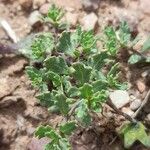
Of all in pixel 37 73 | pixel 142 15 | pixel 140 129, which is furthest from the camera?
pixel 142 15

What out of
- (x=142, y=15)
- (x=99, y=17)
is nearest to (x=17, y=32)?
(x=99, y=17)

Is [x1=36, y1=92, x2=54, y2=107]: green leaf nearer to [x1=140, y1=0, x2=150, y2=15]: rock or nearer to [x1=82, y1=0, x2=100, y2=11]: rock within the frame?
[x1=82, y1=0, x2=100, y2=11]: rock

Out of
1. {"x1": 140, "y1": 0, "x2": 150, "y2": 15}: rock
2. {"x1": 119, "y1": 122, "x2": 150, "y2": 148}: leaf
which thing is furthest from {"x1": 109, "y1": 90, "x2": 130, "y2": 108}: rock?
{"x1": 140, "y1": 0, "x2": 150, "y2": 15}: rock

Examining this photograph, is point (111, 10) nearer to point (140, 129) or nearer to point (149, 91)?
point (149, 91)

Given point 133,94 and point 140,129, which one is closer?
point 140,129

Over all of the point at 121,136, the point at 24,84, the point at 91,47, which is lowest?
the point at 121,136

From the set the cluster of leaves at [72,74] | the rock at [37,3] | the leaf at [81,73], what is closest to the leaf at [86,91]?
the cluster of leaves at [72,74]

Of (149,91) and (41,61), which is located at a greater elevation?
(41,61)
